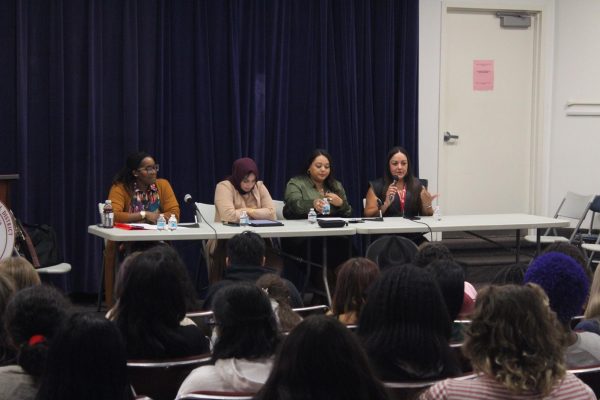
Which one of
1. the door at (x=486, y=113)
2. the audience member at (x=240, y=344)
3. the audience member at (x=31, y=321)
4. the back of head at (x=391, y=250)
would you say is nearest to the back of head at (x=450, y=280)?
the audience member at (x=240, y=344)

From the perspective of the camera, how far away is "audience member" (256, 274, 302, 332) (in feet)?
9.49

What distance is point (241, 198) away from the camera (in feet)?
20.0

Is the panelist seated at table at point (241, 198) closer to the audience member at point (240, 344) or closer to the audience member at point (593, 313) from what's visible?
the audience member at point (593, 313)

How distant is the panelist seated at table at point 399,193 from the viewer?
20.8 feet

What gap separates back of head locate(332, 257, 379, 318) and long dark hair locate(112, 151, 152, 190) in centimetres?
293

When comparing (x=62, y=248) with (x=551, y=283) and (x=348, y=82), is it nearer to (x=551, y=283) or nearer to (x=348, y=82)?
(x=348, y=82)

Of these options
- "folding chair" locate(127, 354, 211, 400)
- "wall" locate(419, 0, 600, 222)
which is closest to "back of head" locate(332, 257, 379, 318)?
"folding chair" locate(127, 354, 211, 400)

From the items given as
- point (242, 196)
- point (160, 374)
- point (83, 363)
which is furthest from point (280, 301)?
point (242, 196)

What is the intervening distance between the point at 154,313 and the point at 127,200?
320cm

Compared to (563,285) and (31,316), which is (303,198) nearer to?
(563,285)

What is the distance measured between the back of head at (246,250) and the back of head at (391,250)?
1.70 metres

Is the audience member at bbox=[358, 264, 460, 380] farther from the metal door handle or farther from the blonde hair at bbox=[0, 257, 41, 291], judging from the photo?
the metal door handle

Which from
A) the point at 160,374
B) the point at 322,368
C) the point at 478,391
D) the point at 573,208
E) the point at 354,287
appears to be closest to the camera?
the point at 322,368

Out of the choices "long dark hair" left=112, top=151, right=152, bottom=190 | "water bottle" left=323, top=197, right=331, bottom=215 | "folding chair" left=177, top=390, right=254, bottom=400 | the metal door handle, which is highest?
the metal door handle
